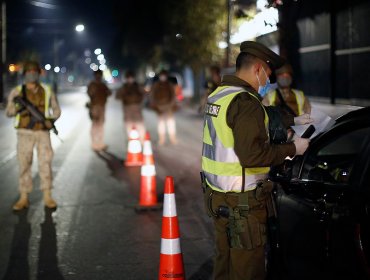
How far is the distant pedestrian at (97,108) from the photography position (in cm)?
1561

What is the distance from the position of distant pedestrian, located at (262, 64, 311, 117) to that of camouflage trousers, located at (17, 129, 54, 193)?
106 inches

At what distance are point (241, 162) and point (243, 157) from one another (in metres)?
0.05

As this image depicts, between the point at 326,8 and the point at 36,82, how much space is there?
10.2 metres

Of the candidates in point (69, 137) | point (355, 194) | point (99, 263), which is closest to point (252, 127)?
point (355, 194)

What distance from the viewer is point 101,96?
1578 cm

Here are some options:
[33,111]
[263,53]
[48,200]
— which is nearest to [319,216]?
[263,53]

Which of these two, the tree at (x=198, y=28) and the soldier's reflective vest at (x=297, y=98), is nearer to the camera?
the soldier's reflective vest at (x=297, y=98)

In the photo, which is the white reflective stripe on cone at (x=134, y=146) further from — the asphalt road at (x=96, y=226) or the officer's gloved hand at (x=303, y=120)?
the officer's gloved hand at (x=303, y=120)

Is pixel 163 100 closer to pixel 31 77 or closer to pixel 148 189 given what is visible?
pixel 148 189

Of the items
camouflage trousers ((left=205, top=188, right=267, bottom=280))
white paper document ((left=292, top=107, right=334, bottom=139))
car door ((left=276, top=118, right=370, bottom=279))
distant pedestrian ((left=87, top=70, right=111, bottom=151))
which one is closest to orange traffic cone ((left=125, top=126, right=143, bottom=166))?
Answer: distant pedestrian ((left=87, top=70, right=111, bottom=151))

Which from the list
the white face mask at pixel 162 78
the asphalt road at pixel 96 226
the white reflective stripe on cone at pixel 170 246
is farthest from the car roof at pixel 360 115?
the white face mask at pixel 162 78

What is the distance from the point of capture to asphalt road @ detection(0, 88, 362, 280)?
638 cm

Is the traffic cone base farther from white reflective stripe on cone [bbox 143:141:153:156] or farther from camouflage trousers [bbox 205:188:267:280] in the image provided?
white reflective stripe on cone [bbox 143:141:153:156]

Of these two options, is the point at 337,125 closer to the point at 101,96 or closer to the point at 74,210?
the point at 74,210
